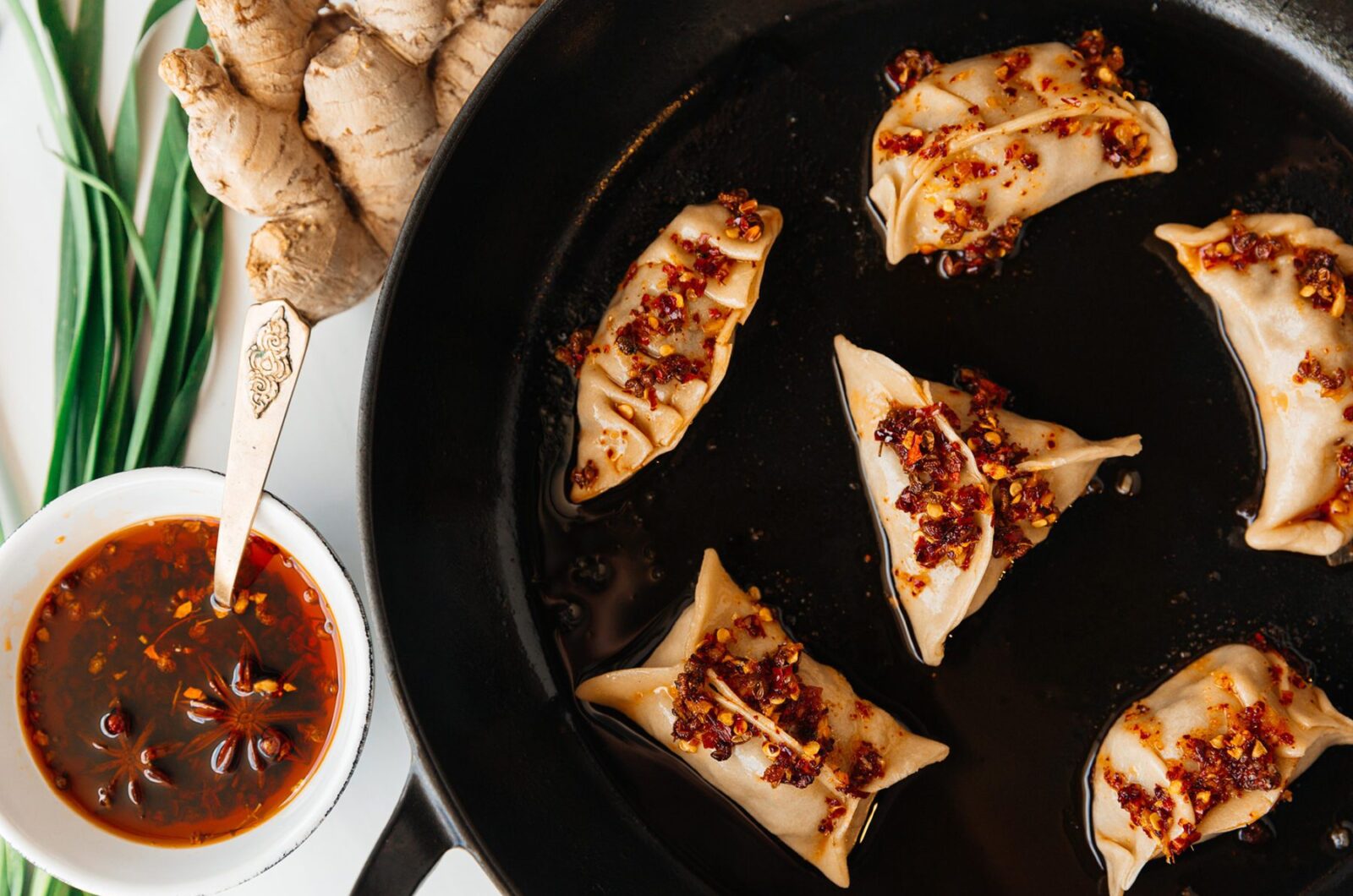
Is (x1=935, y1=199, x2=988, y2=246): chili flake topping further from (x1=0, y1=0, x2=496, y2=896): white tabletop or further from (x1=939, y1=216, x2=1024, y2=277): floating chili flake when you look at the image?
(x1=0, y1=0, x2=496, y2=896): white tabletop

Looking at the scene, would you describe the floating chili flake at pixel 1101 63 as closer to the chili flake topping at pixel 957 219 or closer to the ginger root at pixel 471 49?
the chili flake topping at pixel 957 219

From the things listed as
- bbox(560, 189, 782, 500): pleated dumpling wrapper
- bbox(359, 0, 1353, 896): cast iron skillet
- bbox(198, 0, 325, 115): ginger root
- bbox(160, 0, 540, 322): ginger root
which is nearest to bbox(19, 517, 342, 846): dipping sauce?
bbox(359, 0, 1353, 896): cast iron skillet

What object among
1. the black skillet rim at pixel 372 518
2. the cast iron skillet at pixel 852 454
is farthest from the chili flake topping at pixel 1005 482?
the black skillet rim at pixel 372 518

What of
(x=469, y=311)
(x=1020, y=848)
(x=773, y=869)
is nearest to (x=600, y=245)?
(x=469, y=311)

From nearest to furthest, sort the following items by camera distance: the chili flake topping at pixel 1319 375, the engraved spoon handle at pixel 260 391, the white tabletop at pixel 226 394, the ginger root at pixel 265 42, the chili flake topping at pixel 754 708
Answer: the ginger root at pixel 265 42 < the engraved spoon handle at pixel 260 391 < the chili flake topping at pixel 754 708 < the chili flake topping at pixel 1319 375 < the white tabletop at pixel 226 394

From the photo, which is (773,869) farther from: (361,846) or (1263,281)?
(1263,281)

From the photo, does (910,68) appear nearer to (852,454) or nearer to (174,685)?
(852,454)
